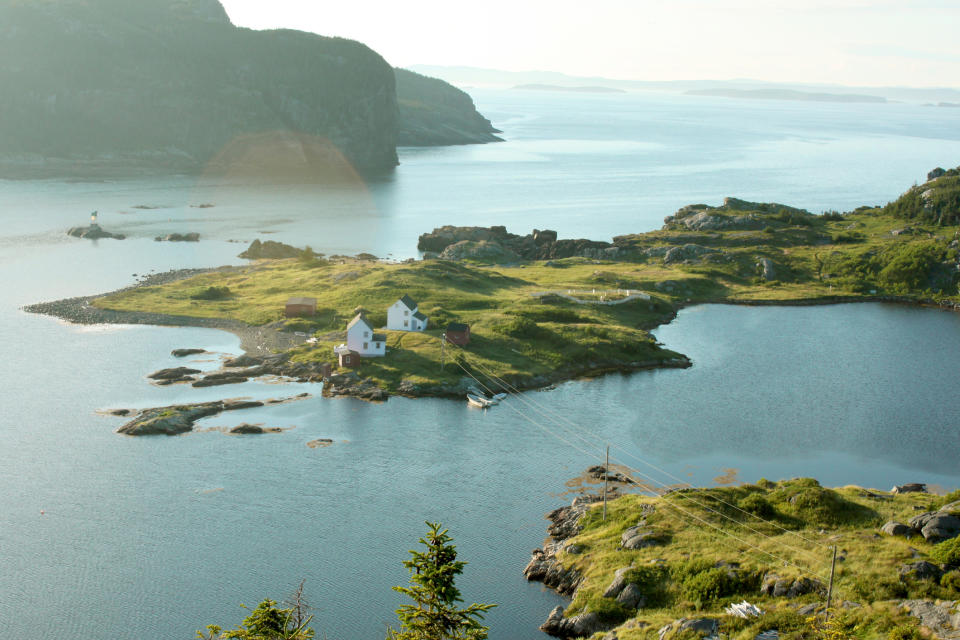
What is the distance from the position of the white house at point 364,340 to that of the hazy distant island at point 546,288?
2.23 ft

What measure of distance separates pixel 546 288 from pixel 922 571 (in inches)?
3227

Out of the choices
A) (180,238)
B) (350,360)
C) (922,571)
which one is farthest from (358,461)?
(180,238)

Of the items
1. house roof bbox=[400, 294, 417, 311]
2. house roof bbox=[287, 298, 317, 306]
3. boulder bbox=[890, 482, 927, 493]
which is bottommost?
boulder bbox=[890, 482, 927, 493]

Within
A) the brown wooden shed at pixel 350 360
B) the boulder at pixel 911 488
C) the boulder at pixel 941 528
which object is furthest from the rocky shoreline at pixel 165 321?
the boulder at pixel 941 528

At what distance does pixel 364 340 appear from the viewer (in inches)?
3415

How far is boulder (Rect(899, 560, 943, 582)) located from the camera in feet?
137

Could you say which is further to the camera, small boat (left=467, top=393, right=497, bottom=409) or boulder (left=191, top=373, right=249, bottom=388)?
boulder (left=191, top=373, right=249, bottom=388)

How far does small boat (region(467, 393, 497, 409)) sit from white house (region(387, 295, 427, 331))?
17.4 meters

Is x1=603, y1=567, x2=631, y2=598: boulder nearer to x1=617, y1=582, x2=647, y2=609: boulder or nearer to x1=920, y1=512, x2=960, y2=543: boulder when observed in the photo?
x1=617, y1=582, x2=647, y2=609: boulder

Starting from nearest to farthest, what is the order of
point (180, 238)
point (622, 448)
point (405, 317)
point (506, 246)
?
point (622, 448) < point (405, 317) < point (506, 246) < point (180, 238)

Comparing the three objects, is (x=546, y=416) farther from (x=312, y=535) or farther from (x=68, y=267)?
(x=68, y=267)

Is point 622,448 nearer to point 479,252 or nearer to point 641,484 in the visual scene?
point 641,484

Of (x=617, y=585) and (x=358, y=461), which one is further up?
(x=617, y=585)

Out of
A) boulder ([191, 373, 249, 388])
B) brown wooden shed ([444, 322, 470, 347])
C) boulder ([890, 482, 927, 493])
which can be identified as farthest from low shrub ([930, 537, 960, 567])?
boulder ([191, 373, 249, 388])
